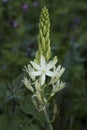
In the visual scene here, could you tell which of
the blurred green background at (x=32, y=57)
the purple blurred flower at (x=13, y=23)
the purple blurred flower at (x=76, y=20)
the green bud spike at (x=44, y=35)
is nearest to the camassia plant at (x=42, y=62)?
the green bud spike at (x=44, y=35)

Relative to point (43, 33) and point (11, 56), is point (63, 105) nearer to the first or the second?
point (11, 56)

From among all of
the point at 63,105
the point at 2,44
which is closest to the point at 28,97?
the point at 63,105

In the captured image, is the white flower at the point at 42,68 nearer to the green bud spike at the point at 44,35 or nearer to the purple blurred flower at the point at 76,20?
the green bud spike at the point at 44,35

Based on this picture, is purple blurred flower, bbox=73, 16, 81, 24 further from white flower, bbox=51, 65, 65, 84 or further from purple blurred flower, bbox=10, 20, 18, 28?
white flower, bbox=51, 65, 65, 84

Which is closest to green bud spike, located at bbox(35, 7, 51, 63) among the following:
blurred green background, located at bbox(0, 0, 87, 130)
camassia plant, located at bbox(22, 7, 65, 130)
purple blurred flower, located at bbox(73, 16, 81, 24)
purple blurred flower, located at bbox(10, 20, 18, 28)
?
camassia plant, located at bbox(22, 7, 65, 130)

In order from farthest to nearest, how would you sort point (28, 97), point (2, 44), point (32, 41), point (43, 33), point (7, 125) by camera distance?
point (2, 44)
point (32, 41)
point (28, 97)
point (7, 125)
point (43, 33)

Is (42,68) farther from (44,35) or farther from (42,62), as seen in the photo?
(44,35)

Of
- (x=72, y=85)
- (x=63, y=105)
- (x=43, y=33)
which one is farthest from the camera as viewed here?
(x=72, y=85)

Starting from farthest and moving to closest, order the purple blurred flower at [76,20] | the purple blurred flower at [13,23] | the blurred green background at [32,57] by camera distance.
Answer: the purple blurred flower at [76,20], the purple blurred flower at [13,23], the blurred green background at [32,57]
